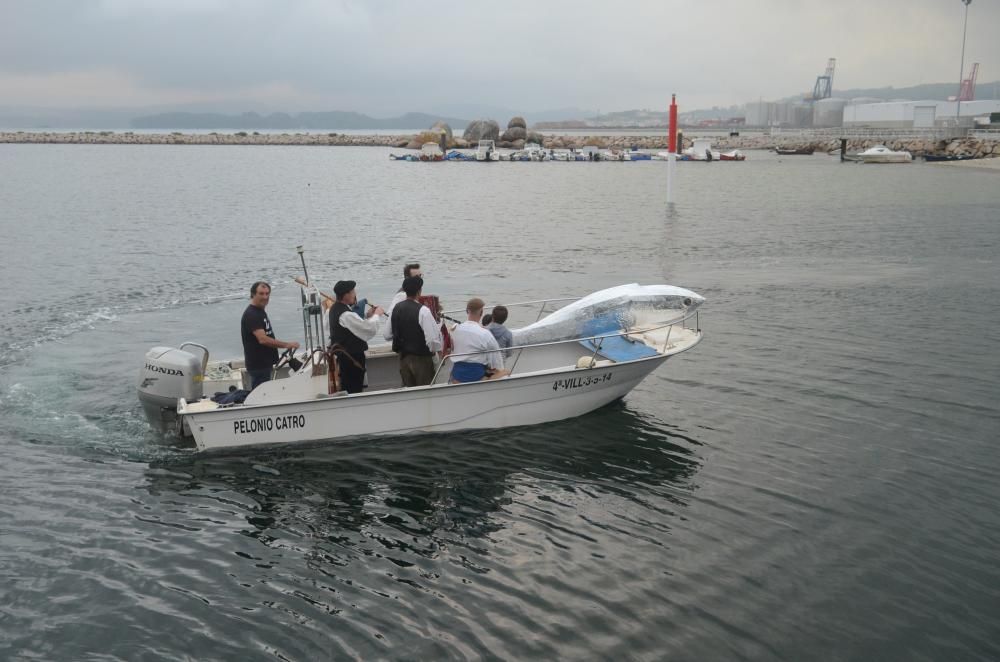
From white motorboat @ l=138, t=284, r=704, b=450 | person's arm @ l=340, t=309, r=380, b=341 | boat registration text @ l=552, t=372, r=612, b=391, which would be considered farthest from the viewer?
boat registration text @ l=552, t=372, r=612, b=391

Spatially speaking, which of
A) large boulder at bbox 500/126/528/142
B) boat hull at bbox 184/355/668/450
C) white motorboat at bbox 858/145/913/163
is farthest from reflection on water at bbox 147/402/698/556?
large boulder at bbox 500/126/528/142

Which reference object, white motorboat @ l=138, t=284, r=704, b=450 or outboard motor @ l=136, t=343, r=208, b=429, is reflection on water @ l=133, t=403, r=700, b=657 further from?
Result: outboard motor @ l=136, t=343, r=208, b=429

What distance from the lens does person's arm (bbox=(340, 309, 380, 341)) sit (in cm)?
1206

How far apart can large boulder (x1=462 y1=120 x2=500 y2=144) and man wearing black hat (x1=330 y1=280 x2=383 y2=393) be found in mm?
121875

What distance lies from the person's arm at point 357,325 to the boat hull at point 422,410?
947 millimetres

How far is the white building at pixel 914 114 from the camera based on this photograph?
150 m

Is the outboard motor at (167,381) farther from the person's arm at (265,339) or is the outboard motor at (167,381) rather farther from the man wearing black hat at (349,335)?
the man wearing black hat at (349,335)

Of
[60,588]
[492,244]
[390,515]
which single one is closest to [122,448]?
[60,588]

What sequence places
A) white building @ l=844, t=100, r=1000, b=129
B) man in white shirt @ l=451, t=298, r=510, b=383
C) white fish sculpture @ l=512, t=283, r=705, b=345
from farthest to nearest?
white building @ l=844, t=100, r=1000, b=129
white fish sculpture @ l=512, t=283, r=705, b=345
man in white shirt @ l=451, t=298, r=510, b=383

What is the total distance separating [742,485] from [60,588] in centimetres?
848

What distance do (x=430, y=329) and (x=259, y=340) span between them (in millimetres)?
2557

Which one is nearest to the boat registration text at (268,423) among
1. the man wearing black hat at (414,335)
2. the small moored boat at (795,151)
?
the man wearing black hat at (414,335)

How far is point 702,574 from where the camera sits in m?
9.33

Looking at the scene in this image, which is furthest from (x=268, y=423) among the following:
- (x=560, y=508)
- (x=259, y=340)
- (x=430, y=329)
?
(x=560, y=508)
